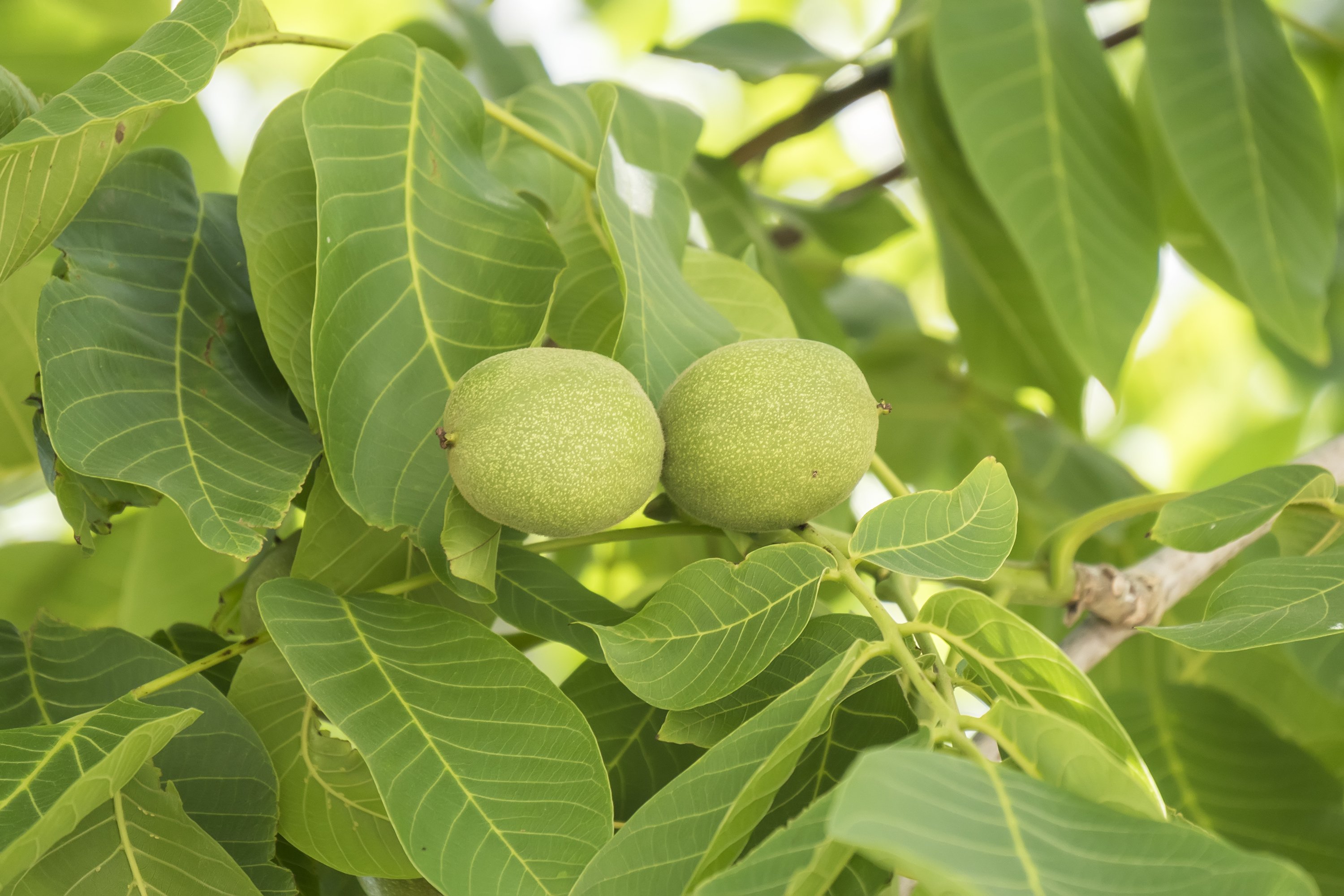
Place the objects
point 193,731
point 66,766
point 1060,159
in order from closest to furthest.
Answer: point 66,766
point 193,731
point 1060,159

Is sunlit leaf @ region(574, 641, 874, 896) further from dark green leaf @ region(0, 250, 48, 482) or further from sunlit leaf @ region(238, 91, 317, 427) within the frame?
dark green leaf @ region(0, 250, 48, 482)

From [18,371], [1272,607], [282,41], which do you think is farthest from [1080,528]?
[18,371]

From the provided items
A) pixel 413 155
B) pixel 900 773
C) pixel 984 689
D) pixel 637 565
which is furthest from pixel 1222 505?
pixel 637 565

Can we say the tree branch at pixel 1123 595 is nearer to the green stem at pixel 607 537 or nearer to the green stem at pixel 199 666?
the green stem at pixel 607 537

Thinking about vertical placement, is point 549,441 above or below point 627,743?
above

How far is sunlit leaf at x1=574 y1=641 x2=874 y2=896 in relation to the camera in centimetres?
44

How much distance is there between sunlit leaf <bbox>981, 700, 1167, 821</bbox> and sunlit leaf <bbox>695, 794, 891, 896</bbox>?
0.09 metres

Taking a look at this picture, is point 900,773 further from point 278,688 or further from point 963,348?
point 963,348

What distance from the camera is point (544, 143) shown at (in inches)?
29.0

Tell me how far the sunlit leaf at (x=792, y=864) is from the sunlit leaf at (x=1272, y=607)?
22 centimetres

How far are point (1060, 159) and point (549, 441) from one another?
0.70 metres

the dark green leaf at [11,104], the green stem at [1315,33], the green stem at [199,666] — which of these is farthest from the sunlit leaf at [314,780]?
the green stem at [1315,33]

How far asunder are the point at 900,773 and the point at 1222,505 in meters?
0.44

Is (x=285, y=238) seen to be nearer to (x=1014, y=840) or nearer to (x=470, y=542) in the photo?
(x=470, y=542)
